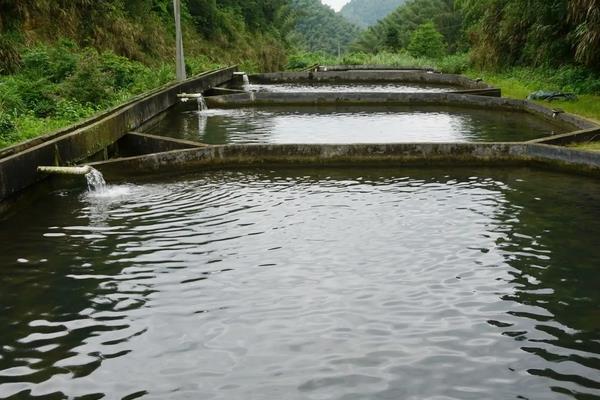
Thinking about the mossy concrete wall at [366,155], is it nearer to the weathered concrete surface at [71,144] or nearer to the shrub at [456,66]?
the weathered concrete surface at [71,144]

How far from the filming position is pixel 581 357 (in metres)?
5.04

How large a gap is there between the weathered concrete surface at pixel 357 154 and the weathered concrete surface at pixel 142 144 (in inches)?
44.4

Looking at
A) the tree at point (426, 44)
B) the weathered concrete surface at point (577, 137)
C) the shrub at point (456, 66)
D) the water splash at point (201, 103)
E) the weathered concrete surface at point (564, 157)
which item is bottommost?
the weathered concrete surface at point (564, 157)

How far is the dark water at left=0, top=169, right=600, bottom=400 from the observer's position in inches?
188

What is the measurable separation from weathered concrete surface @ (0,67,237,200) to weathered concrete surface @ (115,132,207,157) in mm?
228

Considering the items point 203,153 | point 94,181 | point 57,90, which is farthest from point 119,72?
point 94,181

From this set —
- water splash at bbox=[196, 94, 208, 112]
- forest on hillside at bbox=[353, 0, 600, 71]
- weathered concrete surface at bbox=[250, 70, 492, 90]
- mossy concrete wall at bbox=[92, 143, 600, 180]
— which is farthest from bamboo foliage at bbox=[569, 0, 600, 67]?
weathered concrete surface at bbox=[250, 70, 492, 90]

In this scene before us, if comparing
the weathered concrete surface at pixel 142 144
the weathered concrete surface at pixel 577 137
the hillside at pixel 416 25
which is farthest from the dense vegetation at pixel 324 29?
the weathered concrete surface at pixel 577 137

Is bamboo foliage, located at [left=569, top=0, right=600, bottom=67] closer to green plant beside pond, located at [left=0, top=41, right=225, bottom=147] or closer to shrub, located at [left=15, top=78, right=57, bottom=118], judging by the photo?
green plant beside pond, located at [left=0, top=41, right=225, bottom=147]

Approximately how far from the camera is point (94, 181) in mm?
10539

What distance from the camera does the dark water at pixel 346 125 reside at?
15.5 metres

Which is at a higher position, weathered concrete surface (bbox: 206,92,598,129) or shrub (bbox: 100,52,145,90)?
shrub (bbox: 100,52,145,90)

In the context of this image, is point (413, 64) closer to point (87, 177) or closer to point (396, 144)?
point (396, 144)

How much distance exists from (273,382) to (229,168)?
786 cm
